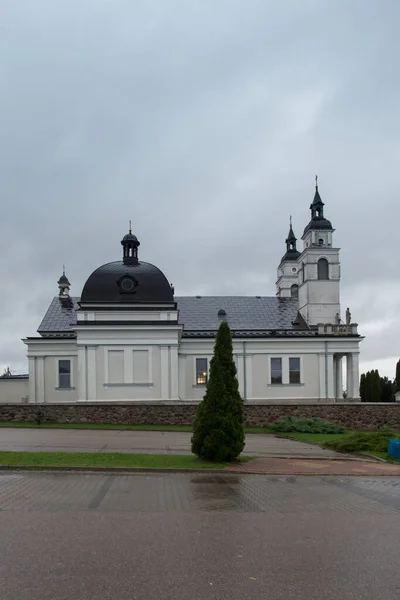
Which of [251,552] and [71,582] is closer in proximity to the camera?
[71,582]

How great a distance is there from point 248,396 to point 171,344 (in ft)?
28.2

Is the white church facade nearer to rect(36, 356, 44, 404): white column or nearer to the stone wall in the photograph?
rect(36, 356, 44, 404): white column

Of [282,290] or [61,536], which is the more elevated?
[282,290]

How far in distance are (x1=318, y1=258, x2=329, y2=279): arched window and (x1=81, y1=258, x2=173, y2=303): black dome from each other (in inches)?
667

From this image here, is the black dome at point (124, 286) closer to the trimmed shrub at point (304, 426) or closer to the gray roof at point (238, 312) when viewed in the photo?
the gray roof at point (238, 312)

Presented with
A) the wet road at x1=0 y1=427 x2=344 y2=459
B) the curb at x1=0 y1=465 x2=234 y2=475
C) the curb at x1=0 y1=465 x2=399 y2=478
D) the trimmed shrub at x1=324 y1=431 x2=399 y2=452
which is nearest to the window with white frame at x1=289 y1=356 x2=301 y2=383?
the wet road at x1=0 y1=427 x2=344 y2=459

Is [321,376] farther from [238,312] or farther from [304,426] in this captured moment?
[304,426]

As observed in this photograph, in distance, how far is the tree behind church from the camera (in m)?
16.4

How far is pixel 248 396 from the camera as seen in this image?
46.3 meters

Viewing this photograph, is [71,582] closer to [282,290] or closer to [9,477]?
[9,477]

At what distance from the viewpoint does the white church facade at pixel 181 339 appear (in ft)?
138

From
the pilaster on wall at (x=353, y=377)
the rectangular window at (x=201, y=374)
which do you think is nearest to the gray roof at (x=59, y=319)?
the rectangular window at (x=201, y=374)

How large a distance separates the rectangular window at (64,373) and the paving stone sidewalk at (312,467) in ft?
99.8

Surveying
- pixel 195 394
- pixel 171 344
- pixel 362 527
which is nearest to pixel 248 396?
pixel 195 394
